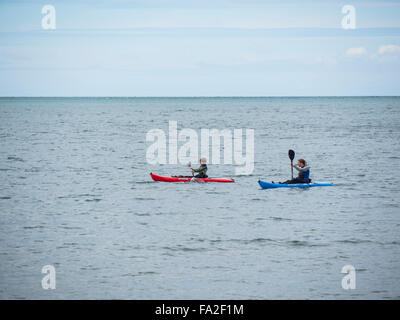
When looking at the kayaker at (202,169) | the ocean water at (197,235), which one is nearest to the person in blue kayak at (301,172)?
the ocean water at (197,235)

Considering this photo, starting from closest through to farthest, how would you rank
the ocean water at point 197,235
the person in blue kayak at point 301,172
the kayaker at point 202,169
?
the ocean water at point 197,235 → the person in blue kayak at point 301,172 → the kayaker at point 202,169

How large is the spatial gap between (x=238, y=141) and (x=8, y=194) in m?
40.1

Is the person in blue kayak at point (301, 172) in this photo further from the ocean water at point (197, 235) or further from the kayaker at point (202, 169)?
the kayaker at point (202, 169)

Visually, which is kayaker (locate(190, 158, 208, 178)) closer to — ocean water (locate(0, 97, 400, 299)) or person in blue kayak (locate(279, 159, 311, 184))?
ocean water (locate(0, 97, 400, 299))

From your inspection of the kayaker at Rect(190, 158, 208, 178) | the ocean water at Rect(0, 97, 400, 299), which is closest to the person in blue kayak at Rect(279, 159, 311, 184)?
the ocean water at Rect(0, 97, 400, 299)

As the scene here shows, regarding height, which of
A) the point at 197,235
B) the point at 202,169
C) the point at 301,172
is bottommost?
the point at 197,235

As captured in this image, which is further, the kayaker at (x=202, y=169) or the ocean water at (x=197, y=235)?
the kayaker at (x=202, y=169)

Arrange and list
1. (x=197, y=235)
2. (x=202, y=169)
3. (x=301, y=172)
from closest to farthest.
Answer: (x=197, y=235), (x=301, y=172), (x=202, y=169)

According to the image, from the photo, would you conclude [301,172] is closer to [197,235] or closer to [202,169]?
[202,169]

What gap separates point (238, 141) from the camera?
66.5m

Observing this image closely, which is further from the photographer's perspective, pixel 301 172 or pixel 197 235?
pixel 301 172

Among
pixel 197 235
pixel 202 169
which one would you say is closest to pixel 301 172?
pixel 202 169
